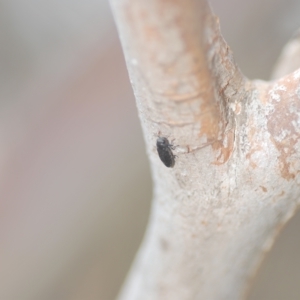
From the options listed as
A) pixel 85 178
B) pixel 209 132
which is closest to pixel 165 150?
pixel 209 132

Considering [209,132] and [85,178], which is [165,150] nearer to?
[209,132]

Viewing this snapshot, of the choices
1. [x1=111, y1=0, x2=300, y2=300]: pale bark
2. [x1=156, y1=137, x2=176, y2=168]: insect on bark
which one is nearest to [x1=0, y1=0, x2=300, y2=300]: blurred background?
[x1=111, y1=0, x2=300, y2=300]: pale bark

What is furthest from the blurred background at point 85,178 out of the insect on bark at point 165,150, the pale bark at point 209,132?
the insect on bark at point 165,150

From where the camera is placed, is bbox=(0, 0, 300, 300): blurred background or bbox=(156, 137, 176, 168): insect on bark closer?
bbox=(156, 137, 176, 168): insect on bark

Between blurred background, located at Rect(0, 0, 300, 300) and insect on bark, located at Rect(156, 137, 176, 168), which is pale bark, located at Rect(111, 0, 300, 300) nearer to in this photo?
insect on bark, located at Rect(156, 137, 176, 168)

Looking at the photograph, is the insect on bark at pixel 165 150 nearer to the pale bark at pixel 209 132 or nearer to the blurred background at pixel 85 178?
the pale bark at pixel 209 132

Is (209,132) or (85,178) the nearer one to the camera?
(209,132)
